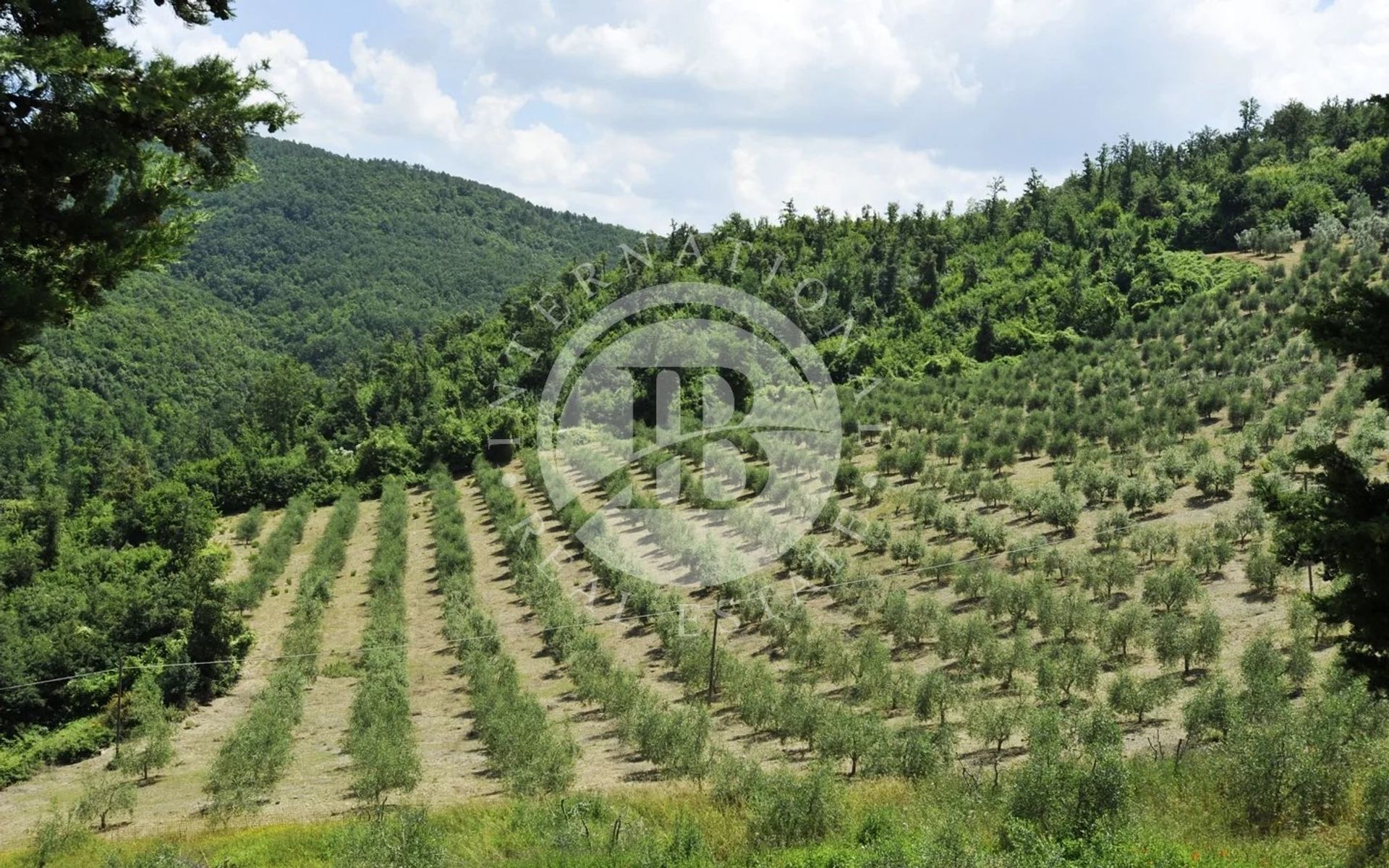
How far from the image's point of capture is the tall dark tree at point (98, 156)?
8680mm

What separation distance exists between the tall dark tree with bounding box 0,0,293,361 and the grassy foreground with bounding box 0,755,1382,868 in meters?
11.8

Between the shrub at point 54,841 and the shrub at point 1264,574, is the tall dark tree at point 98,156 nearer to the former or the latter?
the shrub at point 54,841

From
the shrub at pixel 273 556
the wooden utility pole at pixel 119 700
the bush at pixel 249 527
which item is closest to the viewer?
the wooden utility pole at pixel 119 700

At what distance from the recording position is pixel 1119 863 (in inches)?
558

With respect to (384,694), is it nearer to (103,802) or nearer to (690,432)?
(103,802)

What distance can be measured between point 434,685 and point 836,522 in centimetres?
2354

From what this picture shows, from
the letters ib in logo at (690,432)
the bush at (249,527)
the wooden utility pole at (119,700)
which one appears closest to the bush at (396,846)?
the wooden utility pole at (119,700)

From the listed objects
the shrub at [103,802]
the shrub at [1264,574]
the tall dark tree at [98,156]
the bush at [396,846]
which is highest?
the tall dark tree at [98,156]

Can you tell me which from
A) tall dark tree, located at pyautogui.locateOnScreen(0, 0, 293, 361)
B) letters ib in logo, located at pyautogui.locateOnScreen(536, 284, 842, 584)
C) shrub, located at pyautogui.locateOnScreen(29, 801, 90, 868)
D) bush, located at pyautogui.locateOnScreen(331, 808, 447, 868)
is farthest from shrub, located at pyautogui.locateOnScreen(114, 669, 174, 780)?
tall dark tree, located at pyautogui.locateOnScreen(0, 0, 293, 361)

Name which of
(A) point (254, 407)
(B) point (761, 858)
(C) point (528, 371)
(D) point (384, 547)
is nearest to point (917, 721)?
(B) point (761, 858)

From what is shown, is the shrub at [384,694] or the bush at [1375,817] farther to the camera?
the shrub at [384,694]

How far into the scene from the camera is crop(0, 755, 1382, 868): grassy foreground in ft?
49.6

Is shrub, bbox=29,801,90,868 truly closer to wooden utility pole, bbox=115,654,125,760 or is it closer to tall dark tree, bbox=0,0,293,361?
wooden utility pole, bbox=115,654,125,760

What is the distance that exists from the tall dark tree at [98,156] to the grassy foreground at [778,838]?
11831 mm
